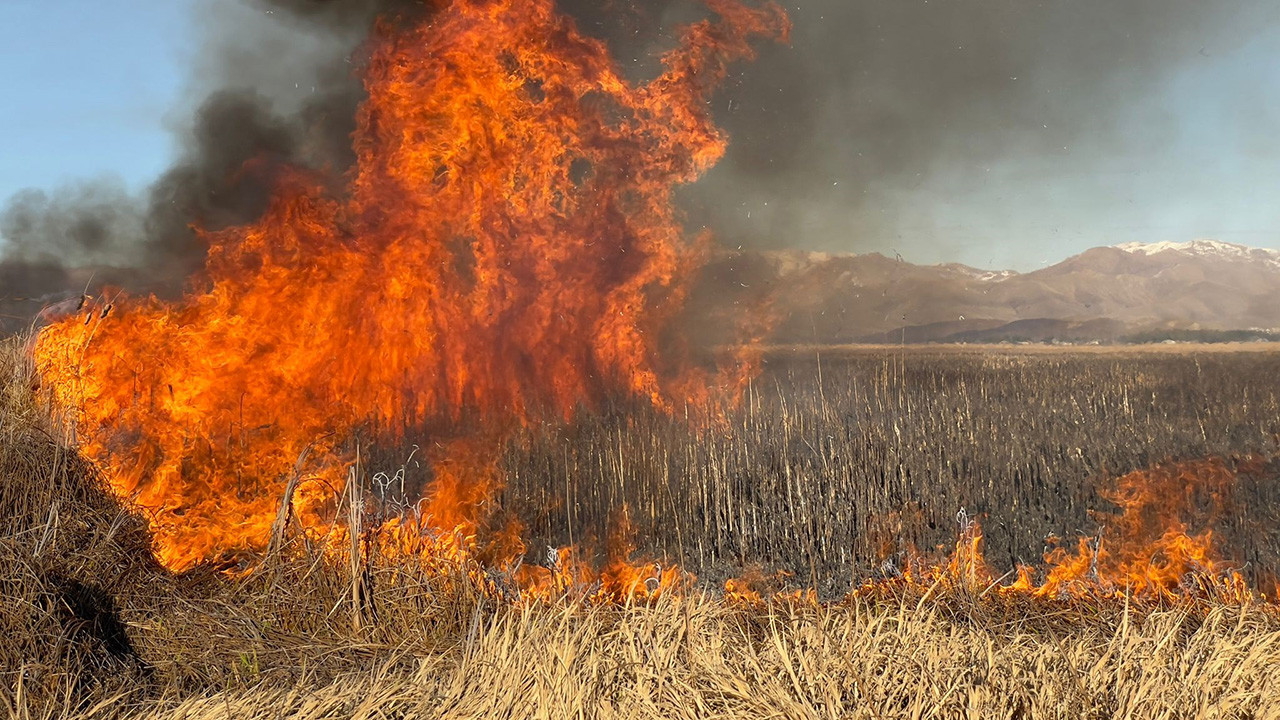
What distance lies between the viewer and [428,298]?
11.2 meters

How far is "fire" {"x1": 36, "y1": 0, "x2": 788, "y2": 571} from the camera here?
761 centimetres

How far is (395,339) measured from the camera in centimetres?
1097

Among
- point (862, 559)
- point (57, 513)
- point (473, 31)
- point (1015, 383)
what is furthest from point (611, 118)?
point (1015, 383)

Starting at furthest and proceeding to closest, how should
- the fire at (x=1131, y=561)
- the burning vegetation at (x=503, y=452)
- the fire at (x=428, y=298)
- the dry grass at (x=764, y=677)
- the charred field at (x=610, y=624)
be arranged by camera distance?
the fire at (x=428, y=298) → the fire at (x=1131, y=561) → the burning vegetation at (x=503, y=452) → the charred field at (x=610, y=624) → the dry grass at (x=764, y=677)

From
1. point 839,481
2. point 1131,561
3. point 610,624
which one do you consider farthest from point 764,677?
point 839,481

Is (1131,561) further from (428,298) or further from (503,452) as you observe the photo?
(428,298)

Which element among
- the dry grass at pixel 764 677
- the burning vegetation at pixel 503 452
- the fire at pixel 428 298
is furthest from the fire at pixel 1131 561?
the fire at pixel 428 298

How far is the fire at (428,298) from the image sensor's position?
7.61 m

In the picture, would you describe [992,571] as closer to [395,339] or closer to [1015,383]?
[395,339]

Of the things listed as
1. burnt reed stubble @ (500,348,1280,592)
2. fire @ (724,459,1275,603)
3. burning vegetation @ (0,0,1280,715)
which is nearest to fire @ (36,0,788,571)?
burning vegetation @ (0,0,1280,715)

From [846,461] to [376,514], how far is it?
21.7 feet

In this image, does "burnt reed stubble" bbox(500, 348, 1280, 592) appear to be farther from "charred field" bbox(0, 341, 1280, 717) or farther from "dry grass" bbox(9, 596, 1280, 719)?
"dry grass" bbox(9, 596, 1280, 719)

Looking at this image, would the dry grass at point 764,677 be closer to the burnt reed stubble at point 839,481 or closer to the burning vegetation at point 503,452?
the burning vegetation at point 503,452

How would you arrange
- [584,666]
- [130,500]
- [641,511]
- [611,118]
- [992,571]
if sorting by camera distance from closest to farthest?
[584,666]
[130,500]
[992,571]
[641,511]
[611,118]
